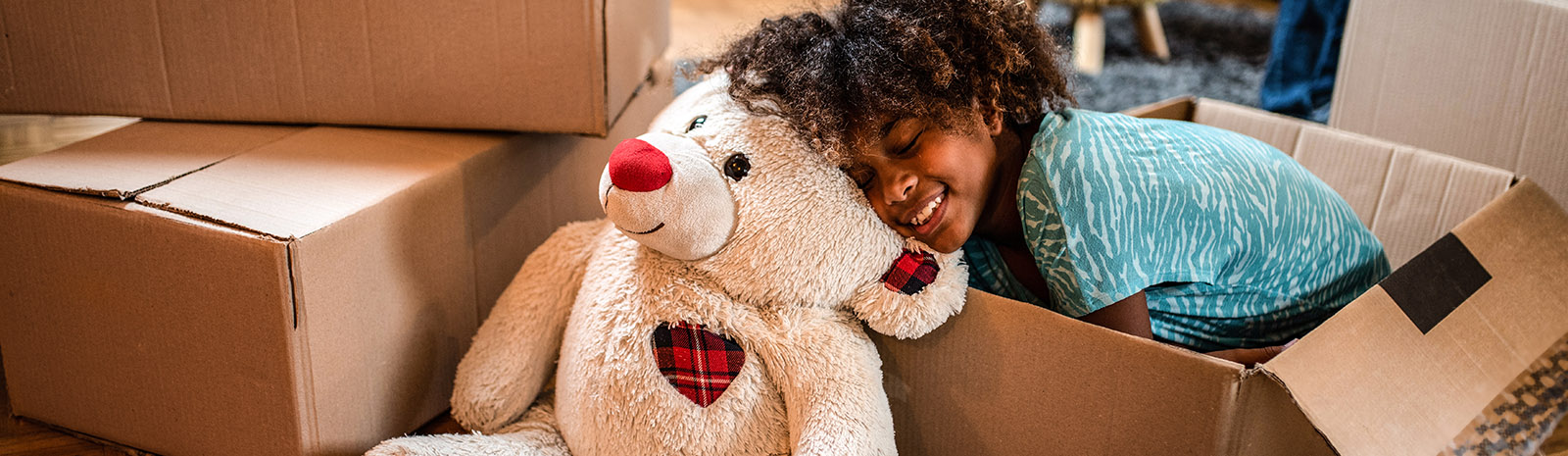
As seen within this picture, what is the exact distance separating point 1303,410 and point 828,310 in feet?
1.02

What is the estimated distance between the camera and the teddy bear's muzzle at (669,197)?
28.6 inches

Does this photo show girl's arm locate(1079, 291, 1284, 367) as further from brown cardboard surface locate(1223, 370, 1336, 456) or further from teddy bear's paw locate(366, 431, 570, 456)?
teddy bear's paw locate(366, 431, 570, 456)

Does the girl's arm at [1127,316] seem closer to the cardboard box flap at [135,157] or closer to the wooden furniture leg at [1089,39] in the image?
the cardboard box flap at [135,157]

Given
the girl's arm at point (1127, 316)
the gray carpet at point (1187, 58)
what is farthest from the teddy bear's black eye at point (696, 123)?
the gray carpet at point (1187, 58)

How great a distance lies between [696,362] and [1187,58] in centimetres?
169

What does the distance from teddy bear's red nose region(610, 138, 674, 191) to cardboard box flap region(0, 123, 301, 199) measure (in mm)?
362

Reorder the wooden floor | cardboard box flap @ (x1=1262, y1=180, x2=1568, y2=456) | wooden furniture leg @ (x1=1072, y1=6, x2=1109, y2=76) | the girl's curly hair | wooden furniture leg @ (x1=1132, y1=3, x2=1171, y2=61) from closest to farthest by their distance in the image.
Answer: cardboard box flap @ (x1=1262, y1=180, x2=1568, y2=456) < the girl's curly hair < the wooden floor < wooden furniture leg @ (x1=1072, y1=6, x2=1109, y2=76) < wooden furniture leg @ (x1=1132, y1=3, x2=1171, y2=61)

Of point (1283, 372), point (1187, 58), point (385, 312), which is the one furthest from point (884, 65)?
point (1187, 58)

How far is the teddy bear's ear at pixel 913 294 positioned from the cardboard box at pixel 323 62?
0.31 meters

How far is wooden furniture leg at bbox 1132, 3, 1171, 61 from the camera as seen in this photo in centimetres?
219

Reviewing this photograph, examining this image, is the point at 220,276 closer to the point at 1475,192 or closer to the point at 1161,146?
the point at 1161,146

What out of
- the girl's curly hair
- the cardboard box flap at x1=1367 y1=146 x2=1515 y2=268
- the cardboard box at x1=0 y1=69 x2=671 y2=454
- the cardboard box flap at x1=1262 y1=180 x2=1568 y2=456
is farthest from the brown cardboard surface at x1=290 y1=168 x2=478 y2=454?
the cardboard box flap at x1=1367 y1=146 x2=1515 y2=268

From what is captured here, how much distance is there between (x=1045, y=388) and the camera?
746 mm

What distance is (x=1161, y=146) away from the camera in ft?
2.77
